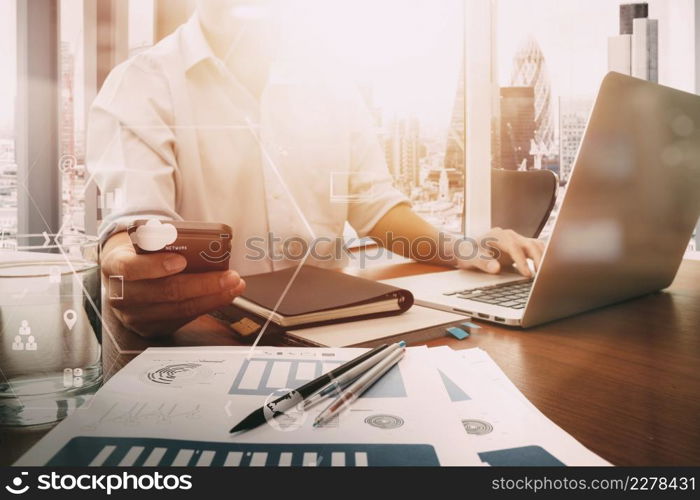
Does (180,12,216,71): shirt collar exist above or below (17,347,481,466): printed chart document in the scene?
above

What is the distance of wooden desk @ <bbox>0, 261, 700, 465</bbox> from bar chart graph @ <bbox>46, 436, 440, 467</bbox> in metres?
0.04

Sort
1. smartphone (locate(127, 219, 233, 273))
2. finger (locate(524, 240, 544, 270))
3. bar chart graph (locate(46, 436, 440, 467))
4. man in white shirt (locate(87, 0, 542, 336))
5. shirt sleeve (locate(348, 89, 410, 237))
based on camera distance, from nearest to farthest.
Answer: bar chart graph (locate(46, 436, 440, 467))
smartphone (locate(127, 219, 233, 273))
finger (locate(524, 240, 544, 270))
man in white shirt (locate(87, 0, 542, 336))
shirt sleeve (locate(348, 89, 410, 237))

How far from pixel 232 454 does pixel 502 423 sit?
0.12 metres

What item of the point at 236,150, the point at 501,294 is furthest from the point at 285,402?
the point at 236,150

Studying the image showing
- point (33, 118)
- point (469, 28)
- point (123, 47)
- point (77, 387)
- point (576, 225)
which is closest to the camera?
point (77, 387)

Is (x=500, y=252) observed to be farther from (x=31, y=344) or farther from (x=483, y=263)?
(x=31, y=344)

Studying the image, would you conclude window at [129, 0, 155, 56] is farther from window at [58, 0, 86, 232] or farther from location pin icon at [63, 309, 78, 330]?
location pin icon at [63, 309, 78, 330]

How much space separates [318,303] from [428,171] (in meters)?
0.62

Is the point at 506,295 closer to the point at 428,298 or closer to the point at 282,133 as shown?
the point at 428,298

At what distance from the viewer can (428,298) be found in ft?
1.64

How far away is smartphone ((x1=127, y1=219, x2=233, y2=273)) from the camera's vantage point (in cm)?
35

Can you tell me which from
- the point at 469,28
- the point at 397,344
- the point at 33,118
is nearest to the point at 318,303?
the point at 397,344

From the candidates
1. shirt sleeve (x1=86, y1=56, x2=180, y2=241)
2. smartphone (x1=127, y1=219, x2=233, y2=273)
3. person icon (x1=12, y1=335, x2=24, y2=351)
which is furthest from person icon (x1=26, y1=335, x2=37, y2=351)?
shirt sleeve (x1=86, y1=56, x2=180, y2=241)

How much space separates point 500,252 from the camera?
0.66m
